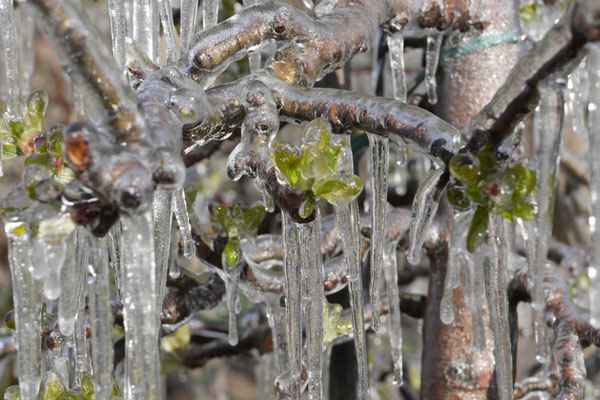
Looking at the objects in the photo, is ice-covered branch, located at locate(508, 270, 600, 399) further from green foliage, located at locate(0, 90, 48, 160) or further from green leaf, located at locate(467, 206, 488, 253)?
green foliage, located at locate(0, 90, 48, 160)

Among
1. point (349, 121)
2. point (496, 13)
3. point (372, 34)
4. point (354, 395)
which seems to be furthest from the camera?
point (354, 395)

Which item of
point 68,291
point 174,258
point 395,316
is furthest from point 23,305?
point 395,316

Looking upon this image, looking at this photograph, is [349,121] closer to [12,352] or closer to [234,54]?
[234,54]

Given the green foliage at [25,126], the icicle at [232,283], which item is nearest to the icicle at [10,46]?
the green foliage at [25,126]

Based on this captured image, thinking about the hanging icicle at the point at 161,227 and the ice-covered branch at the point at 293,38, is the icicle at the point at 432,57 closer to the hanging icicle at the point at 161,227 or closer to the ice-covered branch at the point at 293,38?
the ice-covered branch at the point at 293,38

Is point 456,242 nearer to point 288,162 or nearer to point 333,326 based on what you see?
point 288,162

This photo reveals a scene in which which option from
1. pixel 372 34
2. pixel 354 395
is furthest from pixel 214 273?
pixel 372 34
